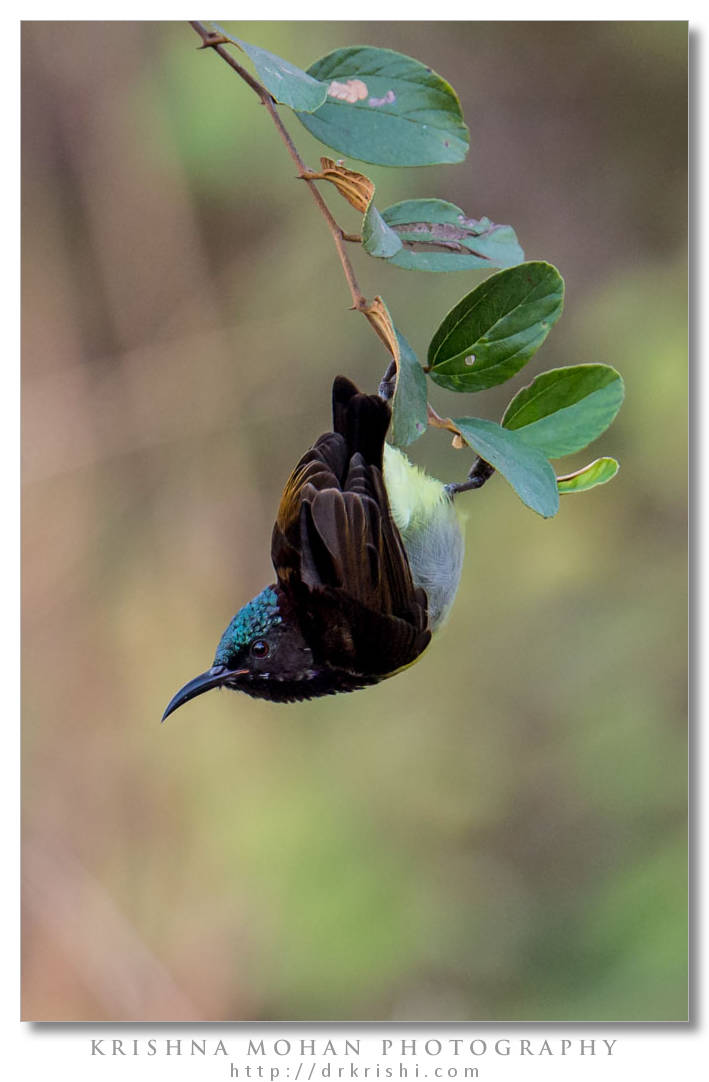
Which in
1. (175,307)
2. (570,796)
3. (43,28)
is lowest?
(570,796)

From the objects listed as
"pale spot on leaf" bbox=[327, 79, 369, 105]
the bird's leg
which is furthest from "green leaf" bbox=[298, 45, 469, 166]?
the bird's leg

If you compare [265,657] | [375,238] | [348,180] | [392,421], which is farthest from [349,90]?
[265,657]

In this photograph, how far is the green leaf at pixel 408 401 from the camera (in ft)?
2.63

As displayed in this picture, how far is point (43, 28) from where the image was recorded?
5.17ft

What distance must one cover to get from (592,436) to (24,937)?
1.45 meters

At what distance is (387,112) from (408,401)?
1.15ft

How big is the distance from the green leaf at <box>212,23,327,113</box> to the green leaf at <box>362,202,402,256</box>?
0.12 m

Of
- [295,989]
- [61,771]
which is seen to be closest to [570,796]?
[295,989]

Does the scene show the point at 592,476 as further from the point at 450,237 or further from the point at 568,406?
the point at 450,237

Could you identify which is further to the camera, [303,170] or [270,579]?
[270,579]

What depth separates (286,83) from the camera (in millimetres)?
897

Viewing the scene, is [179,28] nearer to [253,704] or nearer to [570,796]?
[253,704]

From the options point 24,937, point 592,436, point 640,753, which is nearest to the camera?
point 592,436

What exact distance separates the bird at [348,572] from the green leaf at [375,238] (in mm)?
365
